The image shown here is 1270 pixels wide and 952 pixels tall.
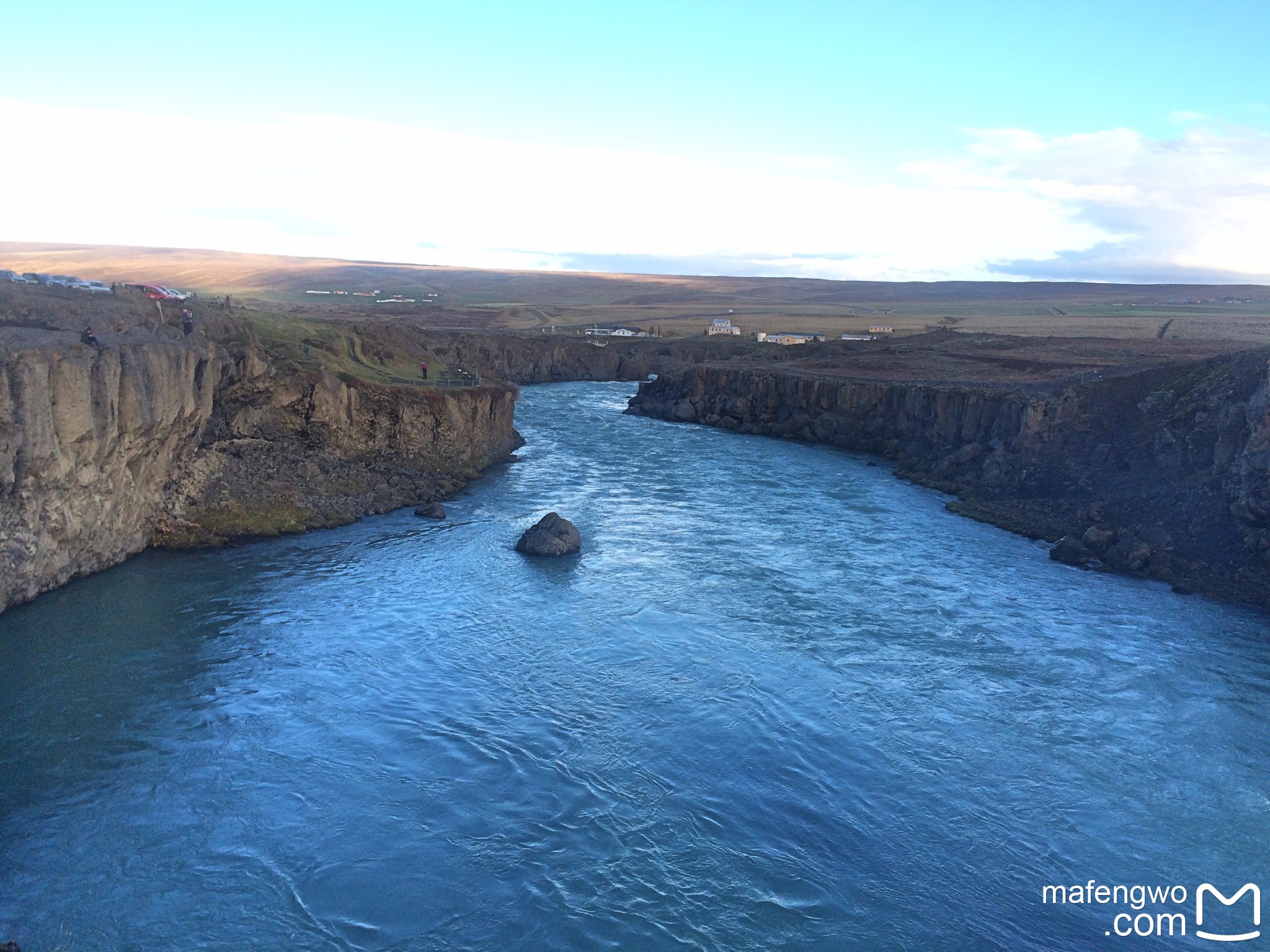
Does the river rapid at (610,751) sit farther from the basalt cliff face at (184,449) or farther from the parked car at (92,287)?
the parked car at (92,287)

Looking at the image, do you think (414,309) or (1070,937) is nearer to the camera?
(1070,937)

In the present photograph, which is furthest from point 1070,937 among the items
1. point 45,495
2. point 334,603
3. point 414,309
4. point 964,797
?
point 414,309

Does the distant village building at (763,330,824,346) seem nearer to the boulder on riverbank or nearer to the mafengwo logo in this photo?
the boulder on riverbank

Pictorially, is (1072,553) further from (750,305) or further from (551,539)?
(750,305)

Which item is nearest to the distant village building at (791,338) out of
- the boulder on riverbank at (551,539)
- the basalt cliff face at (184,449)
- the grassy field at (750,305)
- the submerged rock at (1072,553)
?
the grassy field at (750,305)

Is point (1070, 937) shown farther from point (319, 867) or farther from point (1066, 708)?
point (319, 867)

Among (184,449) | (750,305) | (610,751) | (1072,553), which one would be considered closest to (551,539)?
(184,449)
